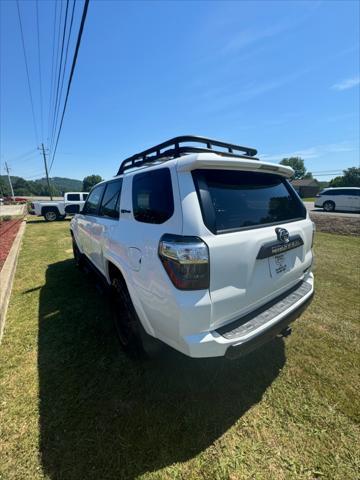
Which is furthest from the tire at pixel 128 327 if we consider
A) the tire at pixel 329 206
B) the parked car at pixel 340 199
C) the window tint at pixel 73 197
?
the tire at pixel 329 206

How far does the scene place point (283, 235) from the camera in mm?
2031

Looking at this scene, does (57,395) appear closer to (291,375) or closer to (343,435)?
(291,375)

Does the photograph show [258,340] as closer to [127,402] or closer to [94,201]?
[127,402]

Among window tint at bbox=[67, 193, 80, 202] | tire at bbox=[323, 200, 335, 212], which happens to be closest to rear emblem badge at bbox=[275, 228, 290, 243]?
window tint at bbox=[67, 193, 80, 202]

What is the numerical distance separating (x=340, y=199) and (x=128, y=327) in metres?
21.5

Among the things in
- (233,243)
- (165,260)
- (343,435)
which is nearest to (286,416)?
(343,435)

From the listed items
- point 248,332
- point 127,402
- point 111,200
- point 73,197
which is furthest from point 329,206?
point 127,402

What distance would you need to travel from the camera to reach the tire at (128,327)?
2125 millimetres

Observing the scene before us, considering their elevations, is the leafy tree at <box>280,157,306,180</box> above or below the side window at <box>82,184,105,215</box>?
above

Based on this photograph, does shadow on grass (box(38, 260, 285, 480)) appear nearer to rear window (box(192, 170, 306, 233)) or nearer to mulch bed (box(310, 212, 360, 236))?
rear window (box(192, 170, 306, 233))

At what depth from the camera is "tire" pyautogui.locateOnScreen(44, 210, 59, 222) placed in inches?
622

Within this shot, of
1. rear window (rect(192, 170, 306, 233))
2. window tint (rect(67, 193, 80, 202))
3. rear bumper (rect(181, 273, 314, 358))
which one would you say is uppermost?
window tint (rect(67, 193, 80, 202))

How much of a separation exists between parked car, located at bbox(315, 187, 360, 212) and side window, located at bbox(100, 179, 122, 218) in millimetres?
20821

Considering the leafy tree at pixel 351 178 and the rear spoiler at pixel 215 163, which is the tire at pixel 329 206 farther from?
the leafy tree at pixel 351 178
